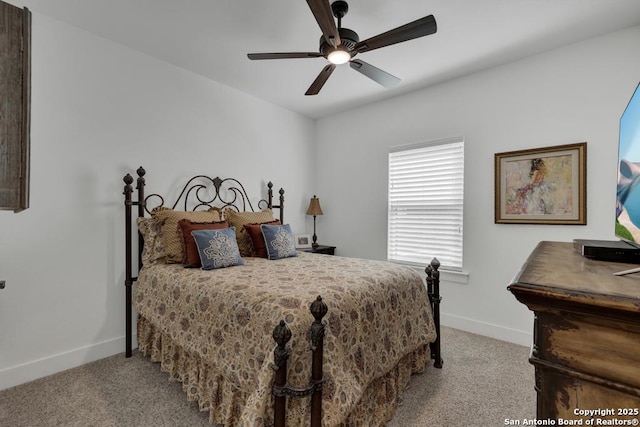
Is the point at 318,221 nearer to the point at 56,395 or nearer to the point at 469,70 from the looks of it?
the point at 469,70

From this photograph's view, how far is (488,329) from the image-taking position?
9.75ft

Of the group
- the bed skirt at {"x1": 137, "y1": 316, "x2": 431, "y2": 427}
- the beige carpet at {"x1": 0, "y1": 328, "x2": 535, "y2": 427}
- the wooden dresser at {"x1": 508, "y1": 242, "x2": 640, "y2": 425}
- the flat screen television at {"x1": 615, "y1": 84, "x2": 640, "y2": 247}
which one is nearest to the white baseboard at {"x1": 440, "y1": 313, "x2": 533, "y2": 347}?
the beige carpet at {"x1": 0, "y1": 328, "x2": 535, "y2": 427}

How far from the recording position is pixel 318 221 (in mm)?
4570

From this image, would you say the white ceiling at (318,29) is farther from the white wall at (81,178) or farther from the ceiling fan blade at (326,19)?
the ceiling fan blade at (326,19)

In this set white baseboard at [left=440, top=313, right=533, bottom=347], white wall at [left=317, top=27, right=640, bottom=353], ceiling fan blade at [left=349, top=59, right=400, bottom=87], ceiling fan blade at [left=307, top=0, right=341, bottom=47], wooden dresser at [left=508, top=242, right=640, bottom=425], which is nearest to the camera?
wooden dresser at [left=508, top=242, right=640, bottom=425]

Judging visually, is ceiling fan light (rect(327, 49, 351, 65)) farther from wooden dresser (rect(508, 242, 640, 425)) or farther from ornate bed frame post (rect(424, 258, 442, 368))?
wooden dresser (rect(508, 242, 640, 425))

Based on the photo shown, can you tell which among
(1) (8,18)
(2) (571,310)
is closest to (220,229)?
(1) (8,18)

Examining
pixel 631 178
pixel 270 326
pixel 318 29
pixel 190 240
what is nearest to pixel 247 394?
pixel 270 326

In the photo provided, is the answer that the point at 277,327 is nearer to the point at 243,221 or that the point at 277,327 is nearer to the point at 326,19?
the point at 326,19

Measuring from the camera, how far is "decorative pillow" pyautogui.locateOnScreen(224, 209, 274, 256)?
2.95 meters

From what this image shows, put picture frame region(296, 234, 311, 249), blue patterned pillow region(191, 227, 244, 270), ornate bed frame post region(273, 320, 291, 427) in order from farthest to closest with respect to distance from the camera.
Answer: picture frame region(296, 234, 311, 249) < blue patterned pillow region(191, 227, 244, 270) < ornate bed frame post region(273, 320, 291, 427)

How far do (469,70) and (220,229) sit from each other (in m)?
2.91

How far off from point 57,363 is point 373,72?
10.8 ft

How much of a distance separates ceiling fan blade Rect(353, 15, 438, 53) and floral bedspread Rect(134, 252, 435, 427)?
1507 mm
